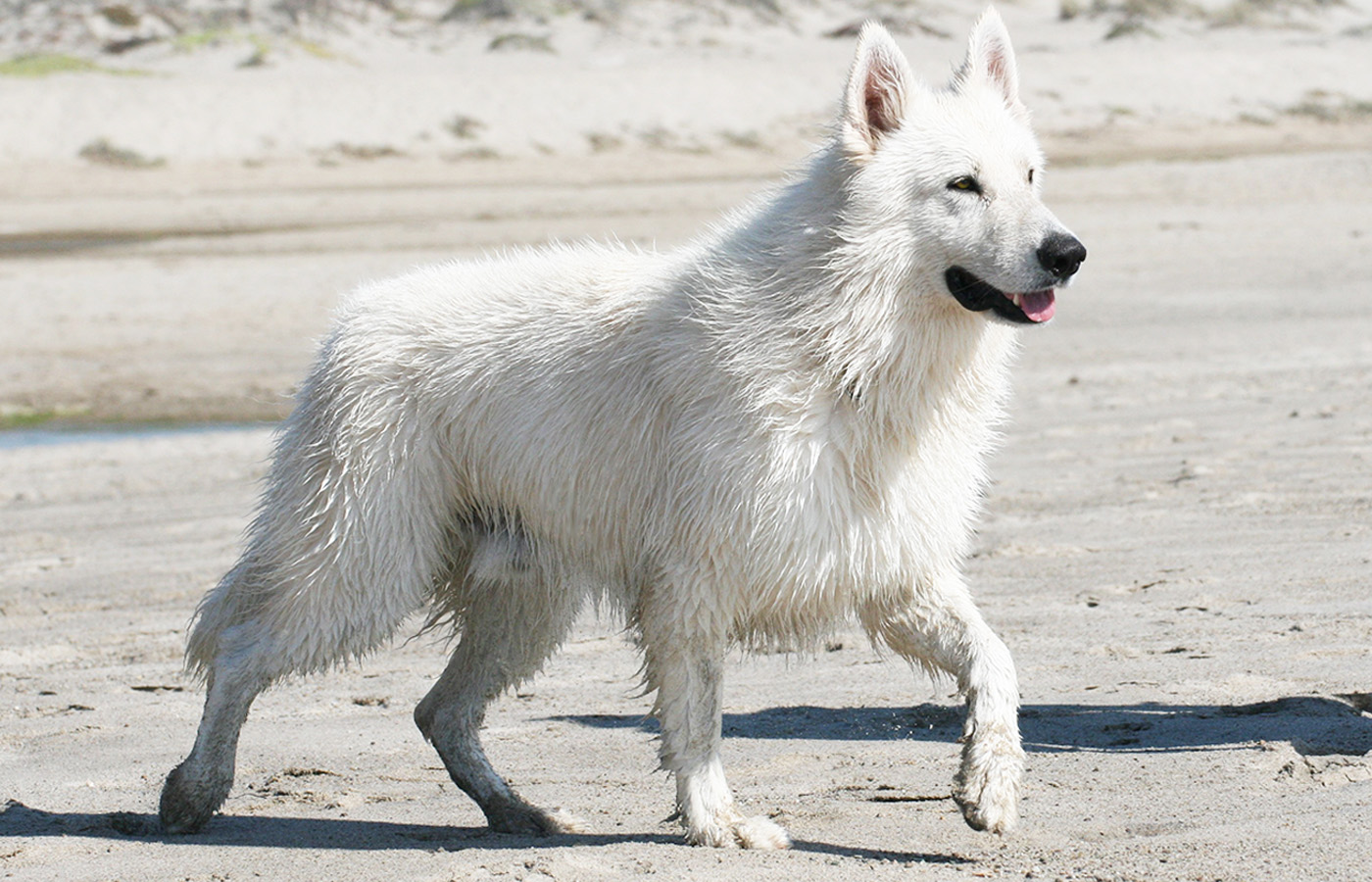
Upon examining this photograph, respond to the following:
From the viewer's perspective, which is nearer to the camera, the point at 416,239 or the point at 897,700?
the point at 897,700

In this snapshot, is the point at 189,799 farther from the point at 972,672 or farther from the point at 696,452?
the point at 972,672

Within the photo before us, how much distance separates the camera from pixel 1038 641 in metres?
6.22

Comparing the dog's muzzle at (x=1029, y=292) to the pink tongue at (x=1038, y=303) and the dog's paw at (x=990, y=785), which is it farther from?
the dog's paw at (x=990, y=785)

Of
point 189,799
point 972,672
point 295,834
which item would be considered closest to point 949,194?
point 972,672

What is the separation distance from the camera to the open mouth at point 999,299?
437 cm

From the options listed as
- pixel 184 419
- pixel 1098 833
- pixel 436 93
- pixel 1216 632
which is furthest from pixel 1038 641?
pixel 436 93

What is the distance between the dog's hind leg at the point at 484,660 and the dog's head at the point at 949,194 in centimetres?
144

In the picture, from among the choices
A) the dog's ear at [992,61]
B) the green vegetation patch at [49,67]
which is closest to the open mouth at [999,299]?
the dog's ear at [992,61]

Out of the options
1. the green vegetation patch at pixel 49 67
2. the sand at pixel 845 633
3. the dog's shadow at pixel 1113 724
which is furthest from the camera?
the green vegetation patch at pixel 49 67

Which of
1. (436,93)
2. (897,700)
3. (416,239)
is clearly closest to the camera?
(897,700)

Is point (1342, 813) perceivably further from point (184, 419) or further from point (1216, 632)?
point (184, 419)

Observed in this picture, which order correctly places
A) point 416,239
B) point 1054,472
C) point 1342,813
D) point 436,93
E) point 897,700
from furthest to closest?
point 436,93, point 416,239, point 1054,472, point 897,700, point 1342,813

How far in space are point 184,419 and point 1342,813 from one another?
933 cm

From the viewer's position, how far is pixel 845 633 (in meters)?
6.57
